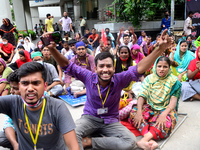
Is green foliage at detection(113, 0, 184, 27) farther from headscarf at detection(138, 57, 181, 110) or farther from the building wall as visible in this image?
the building wall

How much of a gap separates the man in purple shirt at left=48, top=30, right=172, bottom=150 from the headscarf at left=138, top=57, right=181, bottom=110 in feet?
2.37

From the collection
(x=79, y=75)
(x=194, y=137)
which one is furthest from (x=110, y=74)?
(x=194, y=137)

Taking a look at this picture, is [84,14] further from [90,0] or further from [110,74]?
[110,74]

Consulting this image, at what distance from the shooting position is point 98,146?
2359mm

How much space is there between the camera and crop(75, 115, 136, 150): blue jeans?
224 centimetres

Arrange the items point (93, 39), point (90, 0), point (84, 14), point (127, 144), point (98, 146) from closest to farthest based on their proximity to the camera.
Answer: point (127, 144)
point (98, 146)
point (93, 39)
point (90, 0)
point (84, 14)

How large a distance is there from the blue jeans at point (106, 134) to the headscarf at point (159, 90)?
77 cm

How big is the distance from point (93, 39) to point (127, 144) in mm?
7583

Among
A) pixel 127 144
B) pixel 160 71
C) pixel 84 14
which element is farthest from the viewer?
pixel 84 14

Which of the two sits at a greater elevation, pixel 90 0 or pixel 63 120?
pixel 90 0

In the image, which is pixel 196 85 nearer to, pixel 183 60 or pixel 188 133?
pixel 183 60

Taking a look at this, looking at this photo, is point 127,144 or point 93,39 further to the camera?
point 93,39

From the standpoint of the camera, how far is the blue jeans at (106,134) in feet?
7.35

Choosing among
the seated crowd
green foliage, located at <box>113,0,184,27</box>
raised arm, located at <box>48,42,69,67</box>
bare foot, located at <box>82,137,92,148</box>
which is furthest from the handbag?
green foliage, located at <box>113,0,184,27</box>
